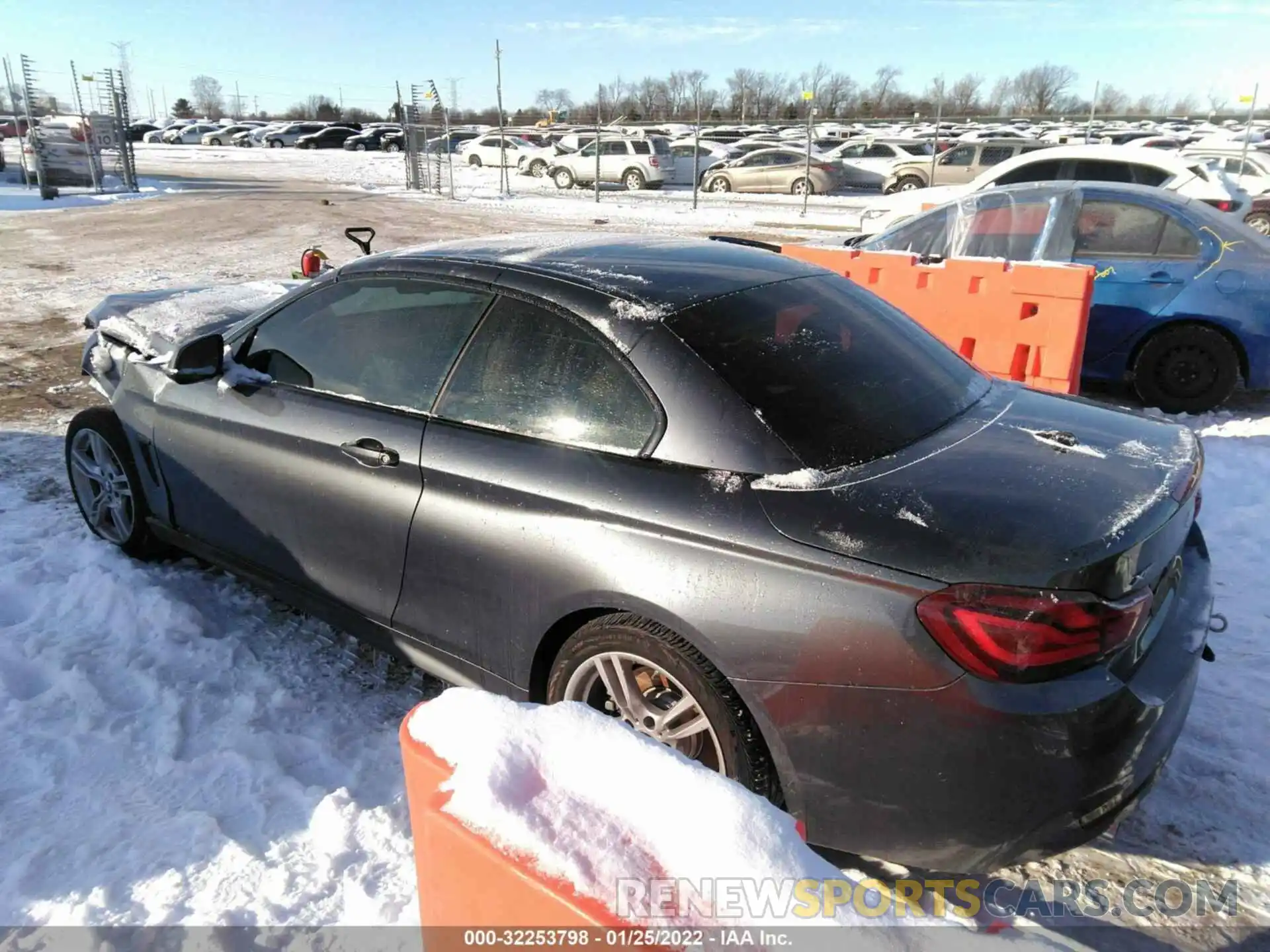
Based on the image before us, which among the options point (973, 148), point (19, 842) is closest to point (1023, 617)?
point (19, 842)

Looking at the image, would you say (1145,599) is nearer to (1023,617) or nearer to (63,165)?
(1023,617)

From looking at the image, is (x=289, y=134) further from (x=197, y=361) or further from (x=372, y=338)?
(x=372, y=338)

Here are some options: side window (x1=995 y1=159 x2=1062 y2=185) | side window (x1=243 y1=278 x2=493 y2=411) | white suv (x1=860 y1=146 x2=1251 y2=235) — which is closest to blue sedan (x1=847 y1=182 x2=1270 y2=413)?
white suv (x1=860 y1=146 x2=1251 y2=235)

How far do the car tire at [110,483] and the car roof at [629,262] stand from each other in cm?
155

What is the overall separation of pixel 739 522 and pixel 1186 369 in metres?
5.80

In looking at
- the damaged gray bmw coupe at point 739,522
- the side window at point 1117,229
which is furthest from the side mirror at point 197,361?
the side window at point 1117,229

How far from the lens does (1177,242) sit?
6434mm

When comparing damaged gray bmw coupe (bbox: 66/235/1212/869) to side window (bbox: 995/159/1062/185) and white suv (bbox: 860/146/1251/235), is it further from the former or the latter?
side window (bbox: 995/159/1062/185)

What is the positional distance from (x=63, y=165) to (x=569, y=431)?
27.1 metres

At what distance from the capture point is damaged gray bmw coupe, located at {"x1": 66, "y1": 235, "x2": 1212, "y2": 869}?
1987 mm

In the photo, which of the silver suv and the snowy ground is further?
the silver suv

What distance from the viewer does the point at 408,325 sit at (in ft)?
10.5

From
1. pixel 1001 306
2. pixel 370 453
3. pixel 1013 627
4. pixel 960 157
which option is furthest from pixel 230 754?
pixel 960 157

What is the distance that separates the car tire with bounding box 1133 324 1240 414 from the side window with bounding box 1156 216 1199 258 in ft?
1.74
